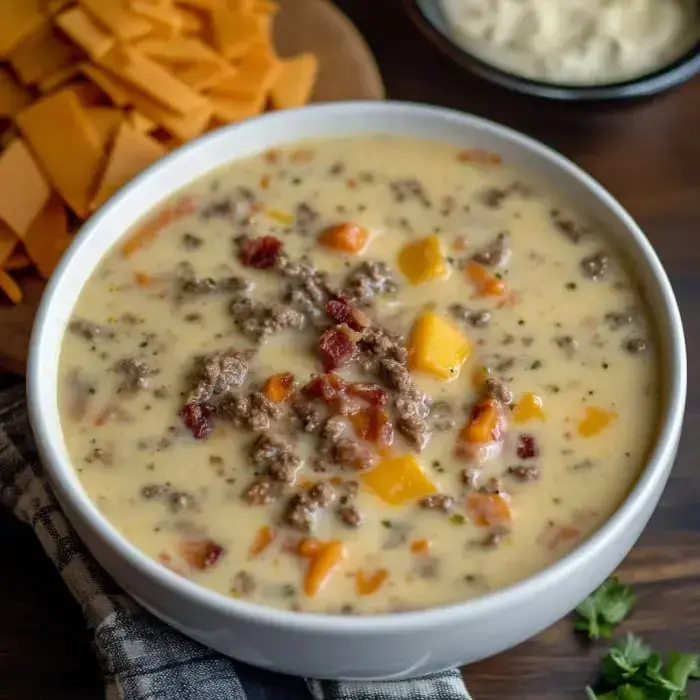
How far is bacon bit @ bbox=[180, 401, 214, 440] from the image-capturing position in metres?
1.85

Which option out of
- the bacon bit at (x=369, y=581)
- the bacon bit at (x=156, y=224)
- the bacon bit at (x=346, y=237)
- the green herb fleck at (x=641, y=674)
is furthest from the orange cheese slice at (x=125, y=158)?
the green herb fleck at (x=641, y=674)

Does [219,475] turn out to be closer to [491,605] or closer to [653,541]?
[491,605]

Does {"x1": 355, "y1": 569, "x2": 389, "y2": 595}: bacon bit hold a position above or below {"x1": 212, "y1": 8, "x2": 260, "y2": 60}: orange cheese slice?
below

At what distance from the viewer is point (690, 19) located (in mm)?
2965

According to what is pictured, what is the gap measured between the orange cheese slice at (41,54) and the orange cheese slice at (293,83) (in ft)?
1.66

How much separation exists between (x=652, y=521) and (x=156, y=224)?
1195 mm

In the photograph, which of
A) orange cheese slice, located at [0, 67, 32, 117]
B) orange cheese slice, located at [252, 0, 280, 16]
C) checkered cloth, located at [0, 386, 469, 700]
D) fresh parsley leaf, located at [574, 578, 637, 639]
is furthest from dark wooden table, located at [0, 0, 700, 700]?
orange cheese slice, located at [0, 67, 32, 117]

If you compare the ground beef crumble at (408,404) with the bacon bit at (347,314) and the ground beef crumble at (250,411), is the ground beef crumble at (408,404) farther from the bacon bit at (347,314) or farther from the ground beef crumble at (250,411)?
the ground beef crumble at (250,411)

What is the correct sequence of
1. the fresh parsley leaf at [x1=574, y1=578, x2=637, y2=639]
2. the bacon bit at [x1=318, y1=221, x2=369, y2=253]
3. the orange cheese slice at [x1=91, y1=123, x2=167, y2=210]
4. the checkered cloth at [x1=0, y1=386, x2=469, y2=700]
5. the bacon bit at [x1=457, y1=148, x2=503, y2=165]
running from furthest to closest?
the orange cheese slice at [x1=91, y1=123, x2=167, y2=210]
the bacon bit at [x1=457, y1=148, x2=503, y2=165]
the bacon bit at [x1=318, y1=221, x2=369, y2=253]
the fresh parsley leaf at [x1=574, y1=578, x2=637, y2=639]
the checkered cloth at [x1=0, y1=386, x2=469, y2=700]

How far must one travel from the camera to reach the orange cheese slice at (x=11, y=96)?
264cm

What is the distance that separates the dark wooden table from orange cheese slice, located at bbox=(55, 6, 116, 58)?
0.81 metres

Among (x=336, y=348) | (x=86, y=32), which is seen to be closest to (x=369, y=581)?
(x=336, y=348)

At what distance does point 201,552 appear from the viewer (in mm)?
1713

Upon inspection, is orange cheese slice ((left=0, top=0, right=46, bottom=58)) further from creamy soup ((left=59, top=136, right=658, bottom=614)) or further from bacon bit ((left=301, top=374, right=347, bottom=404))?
bacon bit ((left=301, top=374, right=347, bottom=404))
